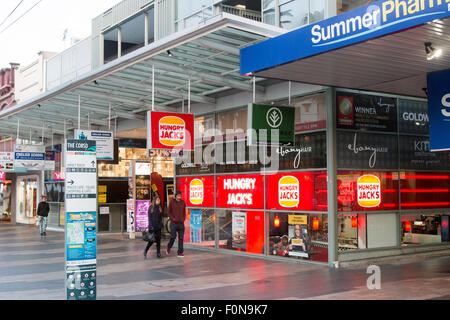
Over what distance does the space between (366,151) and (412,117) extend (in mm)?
2153

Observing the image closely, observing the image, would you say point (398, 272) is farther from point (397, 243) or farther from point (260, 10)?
point (260, 10)

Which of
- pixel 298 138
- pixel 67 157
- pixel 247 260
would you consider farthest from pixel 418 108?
pixel 67 157

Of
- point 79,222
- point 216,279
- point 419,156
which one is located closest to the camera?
point 79,222

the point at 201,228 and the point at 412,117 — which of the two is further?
the point at 201,228

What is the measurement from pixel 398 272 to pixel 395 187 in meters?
3.23

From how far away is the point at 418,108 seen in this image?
51.8ft

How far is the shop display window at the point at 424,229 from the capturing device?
15286mm

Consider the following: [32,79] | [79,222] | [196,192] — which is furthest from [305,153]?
[32,79]

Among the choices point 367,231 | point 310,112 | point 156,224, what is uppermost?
point 310,112

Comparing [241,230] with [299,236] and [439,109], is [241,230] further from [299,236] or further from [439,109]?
[439,109]

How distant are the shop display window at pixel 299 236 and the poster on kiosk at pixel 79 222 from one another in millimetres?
7155

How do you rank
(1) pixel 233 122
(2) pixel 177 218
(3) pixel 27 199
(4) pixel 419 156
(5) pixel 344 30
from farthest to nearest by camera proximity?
(3) pixel 27 199 < (1) pixel 233 122 < (2) pixel 177 218 < (4) pixel 419 156 < (5) pixel 344 30

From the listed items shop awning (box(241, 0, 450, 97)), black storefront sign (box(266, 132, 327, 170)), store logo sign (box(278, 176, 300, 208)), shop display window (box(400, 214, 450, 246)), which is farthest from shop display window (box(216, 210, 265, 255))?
shop awning (box(241, 0, 450, 97))

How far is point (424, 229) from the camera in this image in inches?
620
